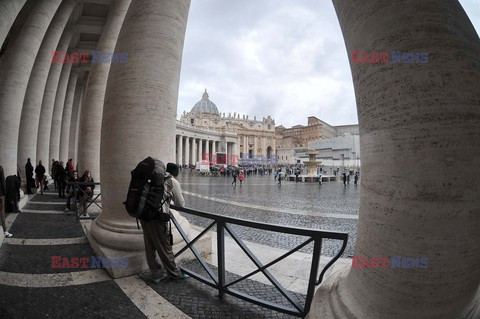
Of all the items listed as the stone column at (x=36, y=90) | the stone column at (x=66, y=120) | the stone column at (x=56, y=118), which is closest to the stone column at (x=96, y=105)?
the stone column at (x=36, y=90)

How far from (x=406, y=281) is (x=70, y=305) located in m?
2.89

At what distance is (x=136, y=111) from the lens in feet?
11.3

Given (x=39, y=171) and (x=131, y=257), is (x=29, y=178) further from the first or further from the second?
(x=131, y=257)

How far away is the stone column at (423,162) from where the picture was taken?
4.07 feet

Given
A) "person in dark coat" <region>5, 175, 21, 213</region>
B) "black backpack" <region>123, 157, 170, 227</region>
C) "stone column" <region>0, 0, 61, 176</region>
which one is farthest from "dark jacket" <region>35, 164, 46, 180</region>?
"black backpack" <region>123, 157, 170, 227</region>

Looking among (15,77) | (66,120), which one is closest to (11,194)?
(15,77)

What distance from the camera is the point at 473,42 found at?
1334 mm

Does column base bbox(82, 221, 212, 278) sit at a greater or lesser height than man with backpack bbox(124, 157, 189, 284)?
lesser

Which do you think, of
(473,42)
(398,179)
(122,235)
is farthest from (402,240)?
(122,235)

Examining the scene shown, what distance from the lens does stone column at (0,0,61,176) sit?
8.16 m

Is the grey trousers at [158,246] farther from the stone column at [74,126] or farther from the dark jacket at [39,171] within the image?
the stone column at [74,126]

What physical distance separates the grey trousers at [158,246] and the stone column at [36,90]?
35.9ft

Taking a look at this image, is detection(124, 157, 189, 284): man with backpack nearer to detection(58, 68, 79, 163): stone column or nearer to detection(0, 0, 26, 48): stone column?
detection(0, 0, 26, 48): stone column

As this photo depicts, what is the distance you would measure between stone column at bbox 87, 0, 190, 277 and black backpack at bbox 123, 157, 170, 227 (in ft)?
2.58
